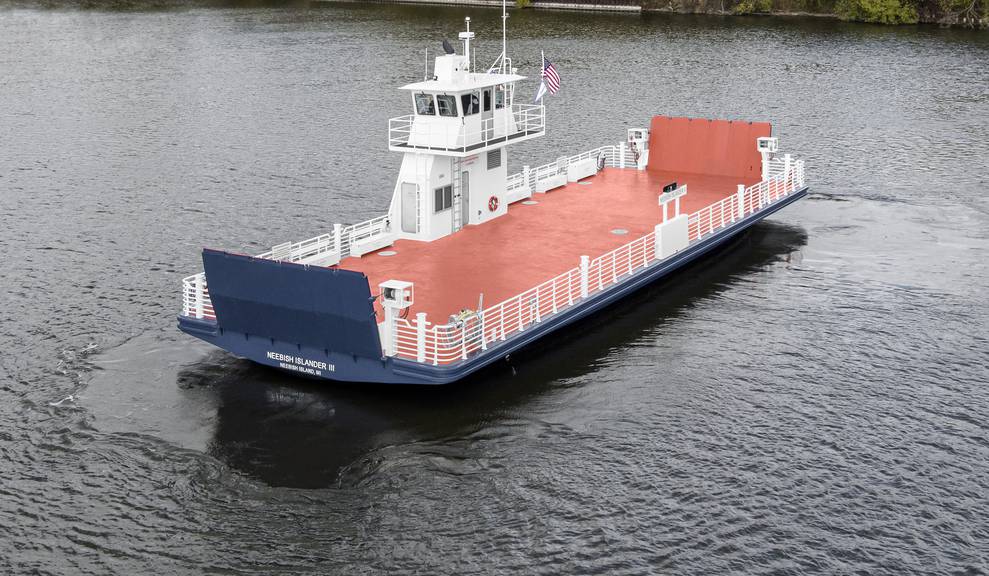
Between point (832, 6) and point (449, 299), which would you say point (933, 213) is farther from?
point (832, 6)

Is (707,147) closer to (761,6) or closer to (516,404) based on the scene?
(516,404)

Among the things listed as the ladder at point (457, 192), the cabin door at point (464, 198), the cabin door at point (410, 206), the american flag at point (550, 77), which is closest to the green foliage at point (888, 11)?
the american flag at point (550, 77)

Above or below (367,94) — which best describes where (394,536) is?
below

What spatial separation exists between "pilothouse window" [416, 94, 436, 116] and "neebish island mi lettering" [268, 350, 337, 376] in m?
10.9

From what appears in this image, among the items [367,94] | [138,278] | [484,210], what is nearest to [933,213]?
[484,210]

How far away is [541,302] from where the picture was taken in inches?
1211

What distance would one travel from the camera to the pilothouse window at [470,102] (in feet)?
118

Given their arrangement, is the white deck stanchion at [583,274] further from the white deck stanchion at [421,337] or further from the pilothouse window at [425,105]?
the pilothouse window at [425,105]

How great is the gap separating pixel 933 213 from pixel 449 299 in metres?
23.9

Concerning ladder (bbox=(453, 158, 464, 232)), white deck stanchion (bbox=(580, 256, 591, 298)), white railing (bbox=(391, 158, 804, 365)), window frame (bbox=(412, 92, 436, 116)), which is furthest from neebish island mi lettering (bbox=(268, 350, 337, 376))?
window frame (bbox=(412, 92, 436, 116))

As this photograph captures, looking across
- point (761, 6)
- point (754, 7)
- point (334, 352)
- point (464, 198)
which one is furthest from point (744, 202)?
point (754, 7)

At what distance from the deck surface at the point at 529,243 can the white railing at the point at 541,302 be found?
2.62 ft

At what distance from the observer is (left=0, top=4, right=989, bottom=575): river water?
73.2ft

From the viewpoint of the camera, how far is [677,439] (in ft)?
86.1
